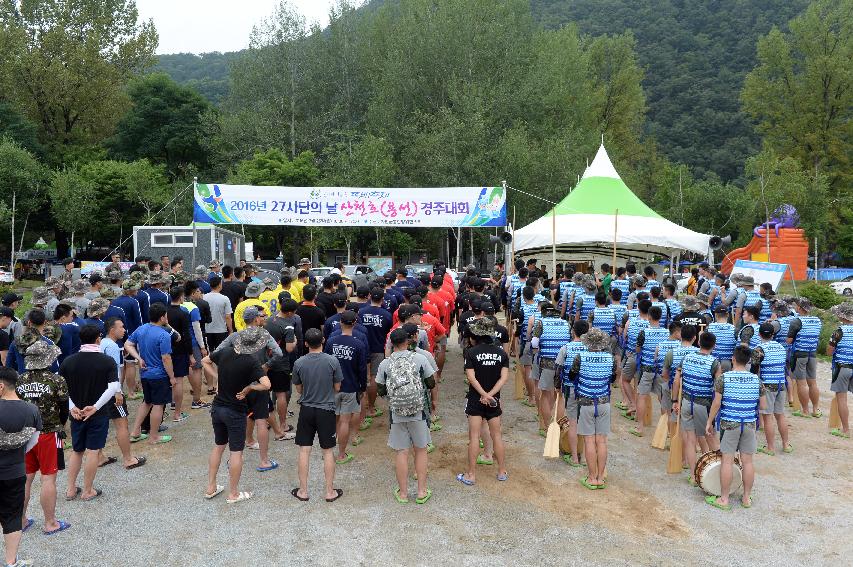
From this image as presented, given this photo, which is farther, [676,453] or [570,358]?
[676,453]

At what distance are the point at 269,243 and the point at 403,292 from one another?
102 feet

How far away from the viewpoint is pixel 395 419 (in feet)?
17.1

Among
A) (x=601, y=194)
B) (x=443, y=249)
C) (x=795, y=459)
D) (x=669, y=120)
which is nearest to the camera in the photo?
(x=795, y=459)

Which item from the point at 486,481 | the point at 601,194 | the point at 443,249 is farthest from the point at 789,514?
the point at 443,249

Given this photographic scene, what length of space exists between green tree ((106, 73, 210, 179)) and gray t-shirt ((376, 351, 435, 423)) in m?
36.5

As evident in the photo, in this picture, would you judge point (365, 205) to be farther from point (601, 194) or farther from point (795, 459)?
point (795, 459)

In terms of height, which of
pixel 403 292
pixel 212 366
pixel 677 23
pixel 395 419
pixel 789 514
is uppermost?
pixel 677 23

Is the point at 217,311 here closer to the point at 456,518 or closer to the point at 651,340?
the point at 456,518

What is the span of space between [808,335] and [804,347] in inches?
6.9

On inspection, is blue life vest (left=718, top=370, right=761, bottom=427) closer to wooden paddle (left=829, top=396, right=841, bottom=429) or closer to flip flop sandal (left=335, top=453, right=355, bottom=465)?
wooden paddle (left=829, top=396, right=841, bottom=429)

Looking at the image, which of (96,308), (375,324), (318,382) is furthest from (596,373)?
(96,308)

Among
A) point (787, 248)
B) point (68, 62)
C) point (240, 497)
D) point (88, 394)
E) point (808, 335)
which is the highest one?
point (68, 62)

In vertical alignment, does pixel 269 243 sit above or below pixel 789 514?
above

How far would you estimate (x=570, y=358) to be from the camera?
581cm
